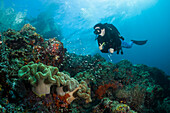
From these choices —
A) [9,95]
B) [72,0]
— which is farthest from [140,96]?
[72,0]

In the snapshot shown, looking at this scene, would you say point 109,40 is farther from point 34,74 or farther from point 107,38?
point 34,74

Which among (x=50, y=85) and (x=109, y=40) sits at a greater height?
(x=109, y=40)

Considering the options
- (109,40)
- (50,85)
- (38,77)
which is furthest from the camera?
(109,40)

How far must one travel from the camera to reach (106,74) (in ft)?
22.4

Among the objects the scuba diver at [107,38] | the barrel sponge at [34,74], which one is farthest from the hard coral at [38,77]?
the scuba diver at [107,38]

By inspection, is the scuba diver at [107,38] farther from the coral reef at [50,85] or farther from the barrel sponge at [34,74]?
the barrel sponge at [34,74]

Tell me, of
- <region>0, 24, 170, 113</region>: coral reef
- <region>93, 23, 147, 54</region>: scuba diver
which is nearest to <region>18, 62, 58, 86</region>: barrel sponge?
<region>0, 24, 170, 113</region>: coral reef

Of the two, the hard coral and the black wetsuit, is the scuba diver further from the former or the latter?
the hard coral

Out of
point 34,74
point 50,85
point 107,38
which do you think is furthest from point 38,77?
point 107,38

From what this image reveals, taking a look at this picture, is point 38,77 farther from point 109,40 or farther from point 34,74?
point 109,40

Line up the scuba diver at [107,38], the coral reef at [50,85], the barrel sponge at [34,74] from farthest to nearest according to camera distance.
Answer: the scuba diver at [107,38]
the barrel sponge at [34,74]
the coral reef at [50,85]

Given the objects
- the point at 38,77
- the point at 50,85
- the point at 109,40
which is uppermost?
the point at 109,40

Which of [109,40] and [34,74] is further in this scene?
[109,40]

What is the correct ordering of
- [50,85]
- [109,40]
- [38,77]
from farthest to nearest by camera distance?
1. [109,40]
2. [50,85]
3. [38,77]
